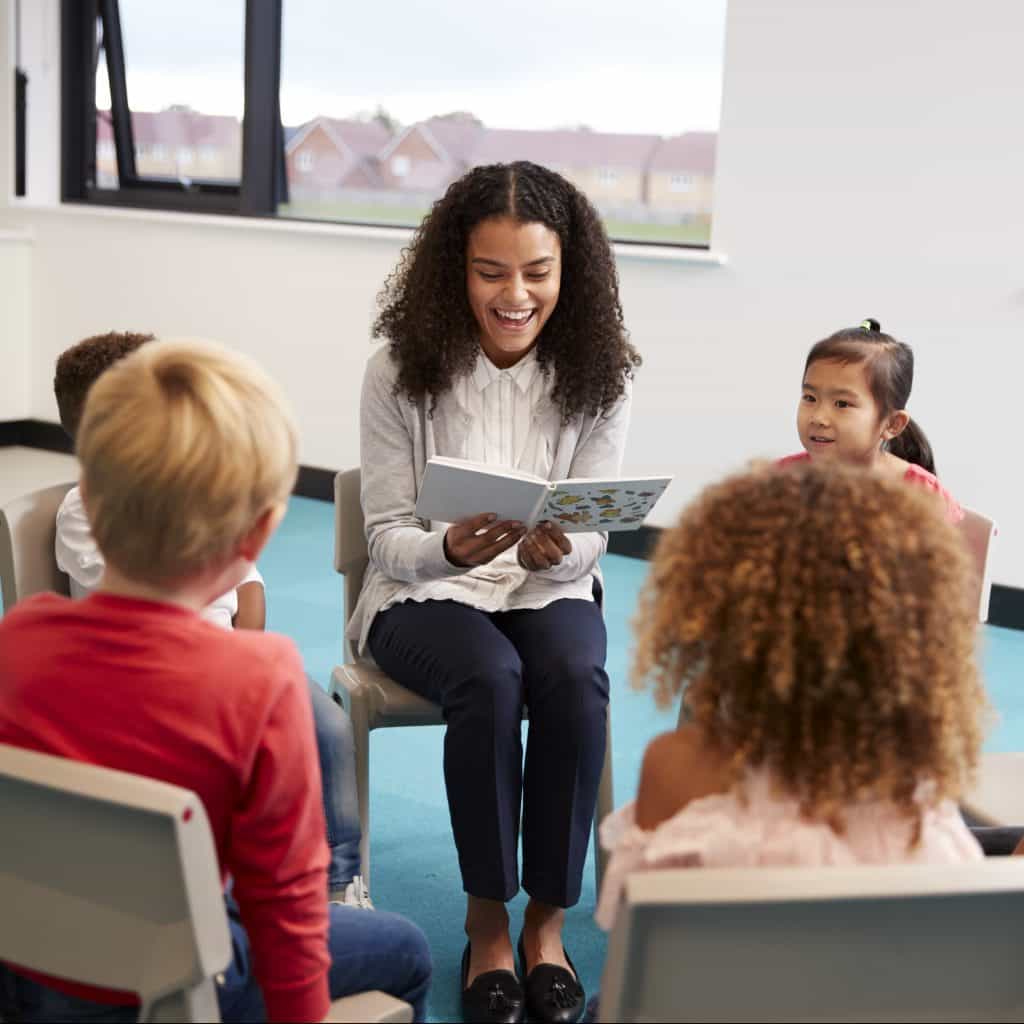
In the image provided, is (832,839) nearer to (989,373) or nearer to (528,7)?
(989,373)

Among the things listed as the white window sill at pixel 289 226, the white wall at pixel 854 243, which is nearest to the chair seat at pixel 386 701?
the white wall at pixel 854 243

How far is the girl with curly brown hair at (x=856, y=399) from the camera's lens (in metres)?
2.45

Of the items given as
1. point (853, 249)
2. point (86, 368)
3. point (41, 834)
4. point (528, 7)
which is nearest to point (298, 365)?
point (528, 7)

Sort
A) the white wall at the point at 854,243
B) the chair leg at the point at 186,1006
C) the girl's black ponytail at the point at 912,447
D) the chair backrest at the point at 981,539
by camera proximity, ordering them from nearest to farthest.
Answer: the chair leg at the point at 186,1006, the chair backrest at the point at 981,539, the girl's black ponytail at the point at 912,447, the white wall at the point at 854,243

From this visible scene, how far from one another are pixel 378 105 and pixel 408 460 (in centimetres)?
357

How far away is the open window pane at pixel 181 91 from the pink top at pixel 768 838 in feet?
16.2

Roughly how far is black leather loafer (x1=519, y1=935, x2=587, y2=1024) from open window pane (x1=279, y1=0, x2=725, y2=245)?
3255 millimetres

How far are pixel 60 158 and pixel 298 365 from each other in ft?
5.37

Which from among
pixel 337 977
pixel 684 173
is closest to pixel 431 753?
pixel 337 977

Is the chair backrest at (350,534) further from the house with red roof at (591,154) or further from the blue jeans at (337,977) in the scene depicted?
the house with red roof at (591,154)

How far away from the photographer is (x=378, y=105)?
18.0ft

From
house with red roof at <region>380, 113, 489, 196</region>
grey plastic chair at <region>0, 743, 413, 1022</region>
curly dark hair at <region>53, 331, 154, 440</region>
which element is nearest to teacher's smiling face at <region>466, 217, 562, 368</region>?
curly dark hair at <region>53, 331, 154, 440</region>

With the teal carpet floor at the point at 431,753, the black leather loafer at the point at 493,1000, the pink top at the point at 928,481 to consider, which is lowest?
the teal carpet floor at the point at 431,753

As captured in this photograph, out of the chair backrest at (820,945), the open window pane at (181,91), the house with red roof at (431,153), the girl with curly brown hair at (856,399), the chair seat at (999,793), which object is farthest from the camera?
the open window pane at (181,91)
